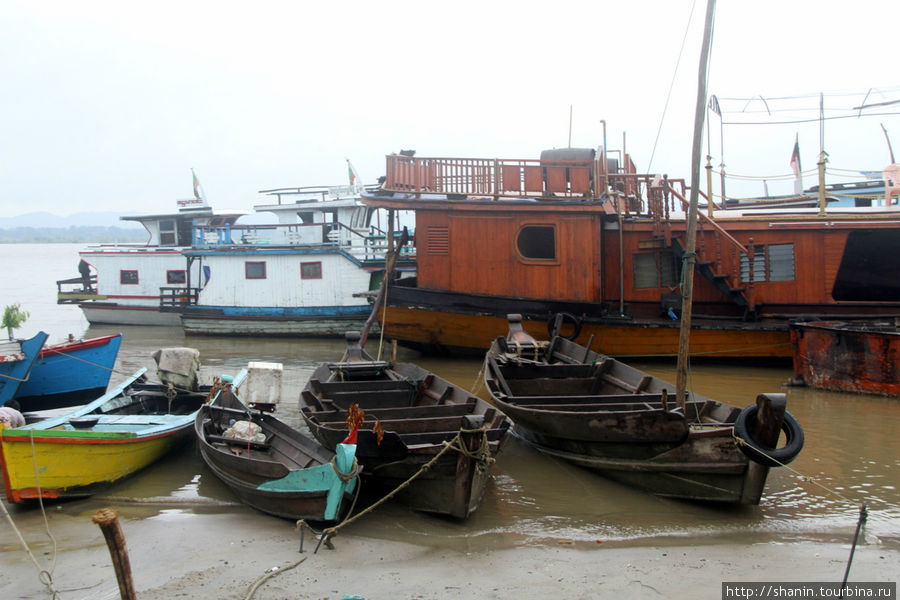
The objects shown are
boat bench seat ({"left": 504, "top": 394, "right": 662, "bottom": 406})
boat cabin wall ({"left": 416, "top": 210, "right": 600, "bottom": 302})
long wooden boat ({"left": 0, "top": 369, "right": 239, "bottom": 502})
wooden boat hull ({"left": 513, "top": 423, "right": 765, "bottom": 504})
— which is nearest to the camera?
wooden boat hull ({"left": 513, "top": 423, "right": 765, "bottom": 504})

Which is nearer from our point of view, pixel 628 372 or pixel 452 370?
pixel 628 372

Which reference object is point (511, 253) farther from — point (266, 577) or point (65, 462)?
point (266, 577)

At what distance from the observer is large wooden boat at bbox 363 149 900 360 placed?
44.0ft

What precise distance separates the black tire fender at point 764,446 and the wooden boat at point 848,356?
18.8 feet

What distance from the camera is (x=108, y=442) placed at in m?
7.19

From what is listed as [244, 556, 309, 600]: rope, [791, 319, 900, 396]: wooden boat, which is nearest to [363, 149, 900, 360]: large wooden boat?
[791, 319, 900, 396]: wooden boat

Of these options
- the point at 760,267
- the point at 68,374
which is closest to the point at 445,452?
the point at 68,374

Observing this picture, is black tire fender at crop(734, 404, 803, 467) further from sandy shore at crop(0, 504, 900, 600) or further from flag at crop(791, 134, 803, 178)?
flag at crop(791, 134, 803, 178)

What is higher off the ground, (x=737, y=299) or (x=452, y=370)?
(x=737, y=299)

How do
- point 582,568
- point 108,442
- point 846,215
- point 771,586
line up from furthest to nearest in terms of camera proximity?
point 846,215
point 108,442
point 582,568
point 771,586

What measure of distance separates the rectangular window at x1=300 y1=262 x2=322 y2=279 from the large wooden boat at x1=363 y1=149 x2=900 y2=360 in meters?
5.47

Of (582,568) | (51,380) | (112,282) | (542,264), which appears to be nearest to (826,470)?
(582,568)

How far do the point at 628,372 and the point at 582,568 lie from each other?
401cm

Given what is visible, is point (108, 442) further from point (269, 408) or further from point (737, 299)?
point (737, 299)
